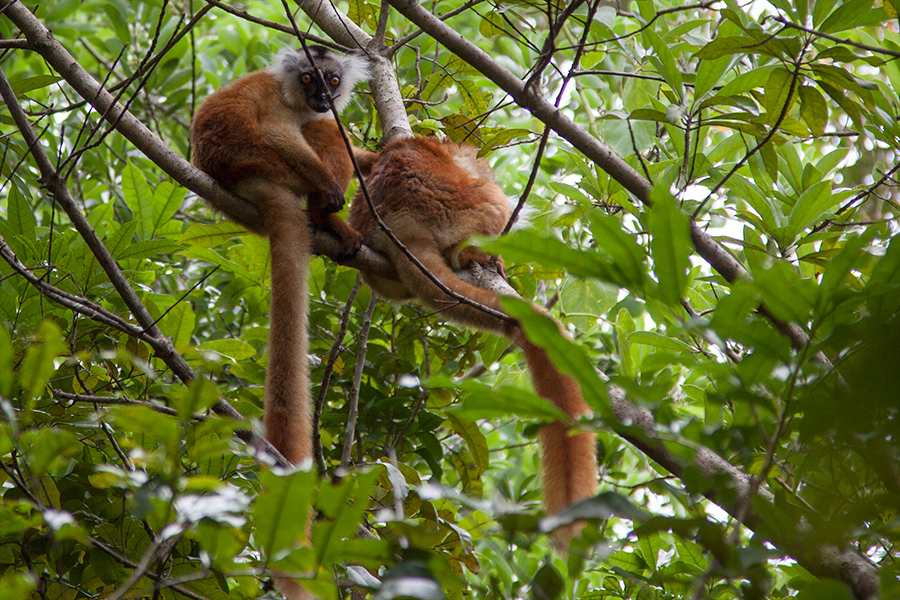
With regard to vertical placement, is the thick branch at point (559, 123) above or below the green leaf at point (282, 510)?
above

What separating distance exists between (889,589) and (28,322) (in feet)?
11.7

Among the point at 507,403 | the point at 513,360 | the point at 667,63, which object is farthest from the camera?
the point at 513,360

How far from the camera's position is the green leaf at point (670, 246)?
145 centimetres

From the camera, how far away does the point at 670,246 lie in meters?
1.46

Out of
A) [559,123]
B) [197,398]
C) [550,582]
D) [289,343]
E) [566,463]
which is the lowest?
[550,582]

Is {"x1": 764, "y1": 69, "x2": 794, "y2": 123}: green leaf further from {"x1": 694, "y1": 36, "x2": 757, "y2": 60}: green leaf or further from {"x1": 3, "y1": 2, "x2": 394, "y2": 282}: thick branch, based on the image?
{"x1": 3, "y1": 2, "x2": 394, "y2": 282}: thick branch

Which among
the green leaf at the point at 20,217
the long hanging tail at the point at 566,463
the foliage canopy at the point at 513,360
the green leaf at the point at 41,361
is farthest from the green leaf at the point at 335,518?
the green leaf at the point at 20,217

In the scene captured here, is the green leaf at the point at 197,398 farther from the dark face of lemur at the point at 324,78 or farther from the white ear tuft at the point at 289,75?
the white ear tuft at the point at 289,75

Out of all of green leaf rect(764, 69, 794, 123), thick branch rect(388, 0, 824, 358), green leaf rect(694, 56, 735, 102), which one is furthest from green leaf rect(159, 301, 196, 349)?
green leaf rect(764, 69, 794, 123)

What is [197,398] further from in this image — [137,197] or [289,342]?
[137,197]

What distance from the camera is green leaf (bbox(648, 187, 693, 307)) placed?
1.45 meters

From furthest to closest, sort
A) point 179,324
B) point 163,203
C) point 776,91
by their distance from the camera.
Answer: point 163,203
point 179,324
point 776,91

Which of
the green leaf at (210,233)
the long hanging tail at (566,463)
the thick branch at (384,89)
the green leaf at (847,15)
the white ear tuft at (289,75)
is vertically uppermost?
the white ear tuft at (289,75)

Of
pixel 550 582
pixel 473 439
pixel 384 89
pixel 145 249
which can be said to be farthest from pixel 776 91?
pixel 145 249
